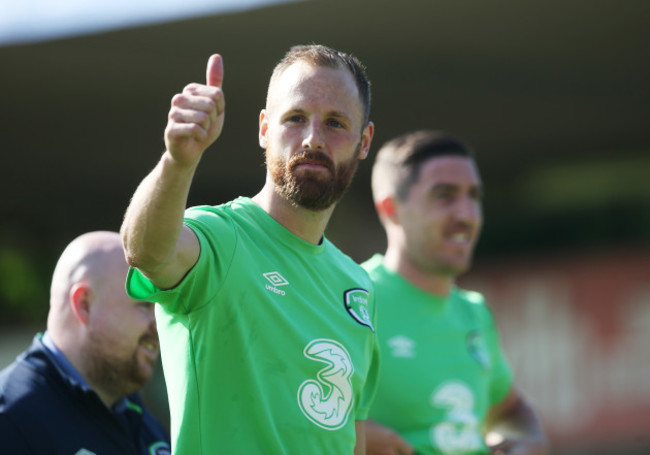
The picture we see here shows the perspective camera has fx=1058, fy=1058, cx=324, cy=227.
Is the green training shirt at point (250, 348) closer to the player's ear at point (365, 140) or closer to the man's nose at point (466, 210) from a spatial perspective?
the player's ear at point (365, 140)

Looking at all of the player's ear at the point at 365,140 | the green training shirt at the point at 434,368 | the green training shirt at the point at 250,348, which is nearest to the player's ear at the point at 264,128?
the green training shirt at the point at 250,348

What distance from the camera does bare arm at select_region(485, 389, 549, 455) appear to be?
5.46 m

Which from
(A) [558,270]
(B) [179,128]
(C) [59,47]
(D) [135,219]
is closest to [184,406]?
(D) [135,219]

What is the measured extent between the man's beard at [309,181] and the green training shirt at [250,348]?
5.3 inches

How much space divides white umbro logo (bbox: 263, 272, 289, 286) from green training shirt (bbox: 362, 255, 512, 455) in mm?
1914

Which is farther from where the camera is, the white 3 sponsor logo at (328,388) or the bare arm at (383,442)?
the bare arm at (383,442)

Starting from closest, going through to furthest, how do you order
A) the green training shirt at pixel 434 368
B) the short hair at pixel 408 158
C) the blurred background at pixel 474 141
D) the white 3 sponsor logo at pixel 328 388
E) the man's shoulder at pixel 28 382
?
1. the white 3 sponsor logo at pixel 328 388
2. the man's shoulder at pixel 28 382
3. the green training shirt at pixel 434 368
4. the short hair at pixel 408 158
5. the blurred background at pixel 474 141

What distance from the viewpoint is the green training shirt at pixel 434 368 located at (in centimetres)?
504

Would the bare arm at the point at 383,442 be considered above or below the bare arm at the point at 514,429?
below

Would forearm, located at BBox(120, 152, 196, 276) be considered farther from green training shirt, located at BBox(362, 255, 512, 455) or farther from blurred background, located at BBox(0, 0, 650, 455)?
blurred background, located at BBox(0, 0, 650, 455)

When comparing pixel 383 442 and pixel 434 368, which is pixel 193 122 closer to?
pixel 383 442

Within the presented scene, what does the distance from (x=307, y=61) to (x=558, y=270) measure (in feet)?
29.4

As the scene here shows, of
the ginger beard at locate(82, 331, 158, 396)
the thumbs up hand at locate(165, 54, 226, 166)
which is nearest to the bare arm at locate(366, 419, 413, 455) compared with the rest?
the ginger beard at locate(82, 331, 158, 396)

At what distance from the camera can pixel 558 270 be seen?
11.9 metres
